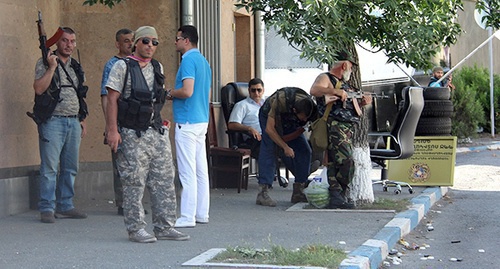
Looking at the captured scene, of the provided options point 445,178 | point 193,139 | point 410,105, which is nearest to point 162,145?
point 193,139

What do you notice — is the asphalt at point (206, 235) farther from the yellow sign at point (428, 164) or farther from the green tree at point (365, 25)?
the yellow sign at point (428, 164)

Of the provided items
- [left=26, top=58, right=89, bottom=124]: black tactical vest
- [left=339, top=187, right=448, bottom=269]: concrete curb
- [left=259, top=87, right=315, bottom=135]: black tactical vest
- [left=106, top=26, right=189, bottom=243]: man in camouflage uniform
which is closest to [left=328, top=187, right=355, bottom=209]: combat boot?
[left=339, top=187, right=448, bottom=269]: concrete curb

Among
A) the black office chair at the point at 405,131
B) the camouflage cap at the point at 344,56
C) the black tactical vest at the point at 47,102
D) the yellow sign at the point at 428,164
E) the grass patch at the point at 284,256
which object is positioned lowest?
the grass patch at the point at 284,256

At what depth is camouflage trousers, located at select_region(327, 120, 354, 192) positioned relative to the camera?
10.3 metres

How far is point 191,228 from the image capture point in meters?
9.04

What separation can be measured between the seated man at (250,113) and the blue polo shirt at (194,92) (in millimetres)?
3906

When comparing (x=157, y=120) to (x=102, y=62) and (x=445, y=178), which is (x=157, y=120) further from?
(x=445, y=178)

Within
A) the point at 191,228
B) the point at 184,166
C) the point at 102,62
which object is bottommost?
the point at 191,228

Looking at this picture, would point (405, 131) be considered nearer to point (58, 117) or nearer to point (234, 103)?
point (234, 103)

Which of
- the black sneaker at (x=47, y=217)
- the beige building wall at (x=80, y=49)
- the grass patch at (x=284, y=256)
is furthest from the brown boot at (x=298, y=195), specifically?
the grass patch at (x=284, y=256)

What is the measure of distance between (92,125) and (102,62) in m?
0.79

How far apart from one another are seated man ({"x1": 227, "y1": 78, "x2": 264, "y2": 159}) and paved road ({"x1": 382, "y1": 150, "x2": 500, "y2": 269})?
2748 mm

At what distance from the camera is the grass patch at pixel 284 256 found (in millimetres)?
6840

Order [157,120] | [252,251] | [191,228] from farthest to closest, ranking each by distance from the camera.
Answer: [191,228] < [157,120] < [252,251]
